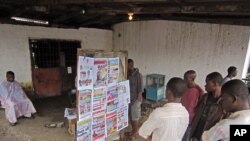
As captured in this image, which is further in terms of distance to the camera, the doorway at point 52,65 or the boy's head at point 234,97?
the doorway at point 52,65

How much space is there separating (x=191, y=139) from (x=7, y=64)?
5574 millimetres

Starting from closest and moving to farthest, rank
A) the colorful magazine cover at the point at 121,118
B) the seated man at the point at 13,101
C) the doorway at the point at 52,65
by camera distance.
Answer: the colorful magazine cover at the point at 121,118, the seated man at the point at 13,101, the doorway at the point at 52,65

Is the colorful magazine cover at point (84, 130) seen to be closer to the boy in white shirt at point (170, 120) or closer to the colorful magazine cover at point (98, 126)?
the colorful magazine cover at point (98, 126)

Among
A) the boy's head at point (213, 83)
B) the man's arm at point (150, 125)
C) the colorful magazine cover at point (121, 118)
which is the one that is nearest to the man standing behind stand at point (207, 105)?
the boy's head at point (213, 83)

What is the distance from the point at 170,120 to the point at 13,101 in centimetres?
435

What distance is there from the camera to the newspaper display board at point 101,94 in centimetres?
255

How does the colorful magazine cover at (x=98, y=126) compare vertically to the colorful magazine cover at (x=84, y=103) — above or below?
below

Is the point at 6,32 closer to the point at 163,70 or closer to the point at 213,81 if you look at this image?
the point at 163,70

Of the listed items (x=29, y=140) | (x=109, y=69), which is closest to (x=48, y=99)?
(x=29, y=140)

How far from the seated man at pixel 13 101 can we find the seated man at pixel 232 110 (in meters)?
4.49

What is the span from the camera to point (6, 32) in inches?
231

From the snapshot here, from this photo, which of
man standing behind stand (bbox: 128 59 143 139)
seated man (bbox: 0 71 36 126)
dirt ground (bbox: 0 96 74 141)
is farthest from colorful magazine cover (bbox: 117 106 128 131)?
seated man (bbox: 0 71 36 126)

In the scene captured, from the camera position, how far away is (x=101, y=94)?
286 cm

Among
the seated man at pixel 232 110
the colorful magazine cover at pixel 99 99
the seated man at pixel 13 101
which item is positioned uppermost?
the seated man at pixel 232 110
